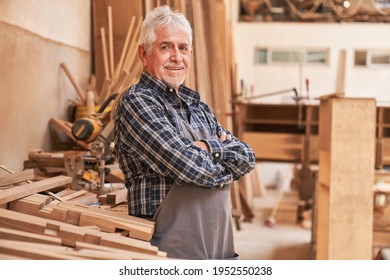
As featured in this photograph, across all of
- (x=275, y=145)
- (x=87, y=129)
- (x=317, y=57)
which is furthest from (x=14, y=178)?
(x=317, y=57)

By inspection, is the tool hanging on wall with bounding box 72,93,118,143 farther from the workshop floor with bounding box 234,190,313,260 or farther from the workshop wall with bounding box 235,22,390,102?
the workshop wall with bounding box 235,22,390,102

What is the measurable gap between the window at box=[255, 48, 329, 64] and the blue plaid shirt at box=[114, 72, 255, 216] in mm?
9606

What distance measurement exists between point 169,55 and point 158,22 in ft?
0.41

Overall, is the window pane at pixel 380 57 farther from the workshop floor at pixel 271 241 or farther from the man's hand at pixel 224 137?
the man's hand at pixel 224 137

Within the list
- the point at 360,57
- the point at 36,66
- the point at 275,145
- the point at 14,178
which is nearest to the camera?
the point at 14,178

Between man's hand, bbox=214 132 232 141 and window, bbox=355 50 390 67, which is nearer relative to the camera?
man's hand, bbox=214 132 232 141

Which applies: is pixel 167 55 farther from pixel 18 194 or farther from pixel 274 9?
pixel 274 9

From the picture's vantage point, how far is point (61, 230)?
1.86 m

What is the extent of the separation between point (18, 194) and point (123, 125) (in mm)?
468

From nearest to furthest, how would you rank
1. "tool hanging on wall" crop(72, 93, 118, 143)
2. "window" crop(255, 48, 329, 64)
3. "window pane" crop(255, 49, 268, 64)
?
1. "tool hanging on wall" crop(72, 93, 118, 143)
2. "window" crop(255, 48, 329, 64)
3. "window pane" crop(255, 49, 268, 64)

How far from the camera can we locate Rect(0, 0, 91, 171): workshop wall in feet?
9.19

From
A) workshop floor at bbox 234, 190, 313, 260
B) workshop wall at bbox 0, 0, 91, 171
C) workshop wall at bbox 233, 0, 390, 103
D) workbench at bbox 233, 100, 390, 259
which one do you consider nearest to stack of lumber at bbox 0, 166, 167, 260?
workshop wall at bbox 0, 0, 91, 171

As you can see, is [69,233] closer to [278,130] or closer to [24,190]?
[24,190]
